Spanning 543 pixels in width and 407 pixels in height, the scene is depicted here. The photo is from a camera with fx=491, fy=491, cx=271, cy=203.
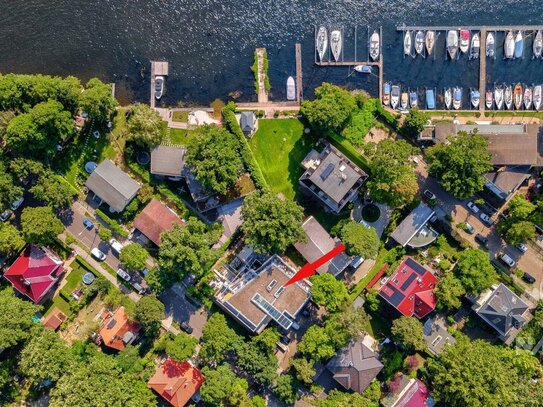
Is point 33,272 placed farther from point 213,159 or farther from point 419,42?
point 419,42

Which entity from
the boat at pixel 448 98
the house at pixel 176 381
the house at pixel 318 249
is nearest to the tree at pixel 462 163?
the boat at pixel 448 98

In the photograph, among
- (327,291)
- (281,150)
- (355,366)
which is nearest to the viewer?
(327,291)

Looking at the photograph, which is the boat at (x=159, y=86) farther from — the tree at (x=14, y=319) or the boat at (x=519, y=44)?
the boat at (x=519, y=44)

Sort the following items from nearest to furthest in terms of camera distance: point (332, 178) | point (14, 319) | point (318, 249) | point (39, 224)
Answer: point (14, 319) < point (39, 224) < point (332, 178) < point (318, 249)

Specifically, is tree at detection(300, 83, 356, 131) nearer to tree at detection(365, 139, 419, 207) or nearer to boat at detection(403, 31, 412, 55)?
tree at detection(365, 139, 419, 207)

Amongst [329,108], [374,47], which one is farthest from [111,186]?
[374,47]

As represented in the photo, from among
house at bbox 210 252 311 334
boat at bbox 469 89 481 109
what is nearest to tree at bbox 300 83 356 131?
boat at bbox 469 89 481 109
